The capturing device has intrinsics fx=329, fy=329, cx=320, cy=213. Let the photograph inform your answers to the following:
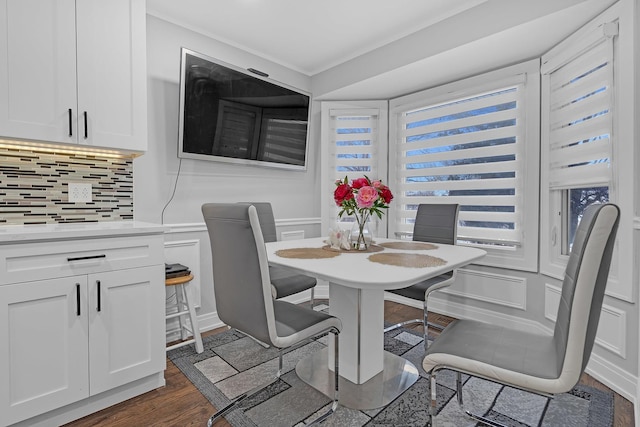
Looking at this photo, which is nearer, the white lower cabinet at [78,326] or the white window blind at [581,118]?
the white lower cabinet at [78,326]

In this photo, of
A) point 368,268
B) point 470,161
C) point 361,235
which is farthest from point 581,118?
point 368,268

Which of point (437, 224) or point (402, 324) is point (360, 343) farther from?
point (437, 224)

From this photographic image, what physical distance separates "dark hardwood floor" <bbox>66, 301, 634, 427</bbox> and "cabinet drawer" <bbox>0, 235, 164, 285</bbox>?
2.44 feet

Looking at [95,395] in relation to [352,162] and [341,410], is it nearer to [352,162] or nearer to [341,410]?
[341,410]

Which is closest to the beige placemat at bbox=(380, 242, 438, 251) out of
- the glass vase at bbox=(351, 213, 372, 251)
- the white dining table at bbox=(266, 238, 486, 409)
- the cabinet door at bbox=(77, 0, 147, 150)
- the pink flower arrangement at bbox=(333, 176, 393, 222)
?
the white dining table at bbox=(266, 238, 486, 409)

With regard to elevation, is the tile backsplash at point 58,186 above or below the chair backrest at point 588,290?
above

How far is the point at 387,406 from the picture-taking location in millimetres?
1729

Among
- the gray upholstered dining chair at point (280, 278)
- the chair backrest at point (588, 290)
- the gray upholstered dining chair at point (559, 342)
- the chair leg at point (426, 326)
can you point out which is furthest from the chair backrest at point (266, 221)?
the chair backrest at point (588, 290)

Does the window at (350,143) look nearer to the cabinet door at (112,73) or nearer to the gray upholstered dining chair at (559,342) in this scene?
the cabinet door at (112,73)

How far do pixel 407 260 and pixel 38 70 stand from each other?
7.21 ft

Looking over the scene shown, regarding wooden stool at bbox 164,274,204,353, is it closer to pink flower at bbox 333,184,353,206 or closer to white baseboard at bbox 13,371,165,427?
white baseboard at bbox 13,371,165,427

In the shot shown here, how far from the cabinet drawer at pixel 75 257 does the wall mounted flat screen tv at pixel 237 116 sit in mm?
1008

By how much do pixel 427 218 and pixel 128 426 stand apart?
242 centimetres

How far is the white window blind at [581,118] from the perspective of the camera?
2.04m
